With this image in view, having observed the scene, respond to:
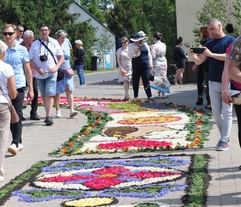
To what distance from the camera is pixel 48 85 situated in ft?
42.2

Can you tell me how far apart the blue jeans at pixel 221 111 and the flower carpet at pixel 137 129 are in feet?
2.15

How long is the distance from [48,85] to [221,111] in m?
4.58

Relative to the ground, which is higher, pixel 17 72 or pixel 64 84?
pixel 17 72

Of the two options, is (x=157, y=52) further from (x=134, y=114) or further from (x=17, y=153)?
(x=17, y=153)

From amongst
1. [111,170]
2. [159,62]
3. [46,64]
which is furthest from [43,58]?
[159,62]

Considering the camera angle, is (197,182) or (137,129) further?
(137,129)

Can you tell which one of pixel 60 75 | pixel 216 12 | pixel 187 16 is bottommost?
pixel 60 75

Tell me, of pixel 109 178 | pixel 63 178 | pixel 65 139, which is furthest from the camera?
pixel 65 139

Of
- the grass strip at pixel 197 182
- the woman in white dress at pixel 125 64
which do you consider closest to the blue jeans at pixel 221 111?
the grass strip at pixel 197 182

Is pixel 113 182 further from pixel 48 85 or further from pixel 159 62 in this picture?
pixel 159 62

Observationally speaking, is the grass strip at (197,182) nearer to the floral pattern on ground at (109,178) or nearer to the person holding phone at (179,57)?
the floral pattern on ground at (109,178)

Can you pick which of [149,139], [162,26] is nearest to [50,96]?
[149,139]

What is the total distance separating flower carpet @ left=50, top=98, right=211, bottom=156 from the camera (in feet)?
33.4

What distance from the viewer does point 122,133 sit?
11.9m
